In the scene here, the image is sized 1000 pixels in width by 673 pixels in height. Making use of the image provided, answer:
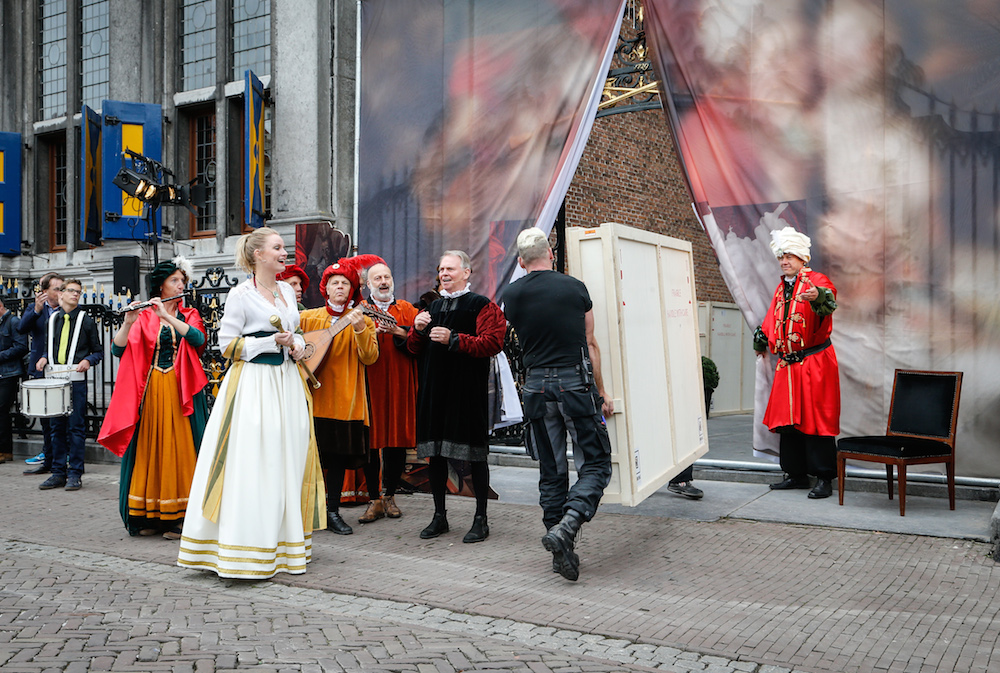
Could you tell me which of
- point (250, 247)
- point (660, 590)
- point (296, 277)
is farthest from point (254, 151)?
point (660, 590)

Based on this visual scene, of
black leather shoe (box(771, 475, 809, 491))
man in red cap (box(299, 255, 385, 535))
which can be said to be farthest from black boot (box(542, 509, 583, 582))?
black leather shoe (box(771, 475, 809, 491))

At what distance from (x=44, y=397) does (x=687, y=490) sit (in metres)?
6.05

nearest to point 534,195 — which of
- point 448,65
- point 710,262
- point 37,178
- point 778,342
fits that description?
point 448,65

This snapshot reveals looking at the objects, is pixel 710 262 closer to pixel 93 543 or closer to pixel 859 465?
pixel 859 465

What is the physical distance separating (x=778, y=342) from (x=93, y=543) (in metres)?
5.36

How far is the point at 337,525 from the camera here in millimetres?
6496

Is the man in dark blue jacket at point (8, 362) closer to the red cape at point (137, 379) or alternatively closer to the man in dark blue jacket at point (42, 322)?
the man in dark blue jacket at point (42, 322)

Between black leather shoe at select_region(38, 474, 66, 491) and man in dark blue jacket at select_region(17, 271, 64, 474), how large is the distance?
Result: 670 millimetres

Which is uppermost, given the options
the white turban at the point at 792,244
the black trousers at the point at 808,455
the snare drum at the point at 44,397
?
the white turban at the point at 792,244

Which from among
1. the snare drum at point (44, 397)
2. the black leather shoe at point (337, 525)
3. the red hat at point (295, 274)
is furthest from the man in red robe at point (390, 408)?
the snare drum at point (44, 397)

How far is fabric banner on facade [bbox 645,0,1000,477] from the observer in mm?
6688

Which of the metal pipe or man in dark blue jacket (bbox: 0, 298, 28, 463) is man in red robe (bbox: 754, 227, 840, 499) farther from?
man in dark blue jacket (bbox: 0, 298, 28, 463)

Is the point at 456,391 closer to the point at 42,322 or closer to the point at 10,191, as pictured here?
the point at 42,322

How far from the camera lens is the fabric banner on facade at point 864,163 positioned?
21.9 feet
